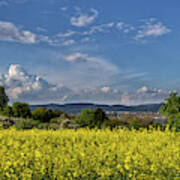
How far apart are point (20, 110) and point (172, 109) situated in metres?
17.6

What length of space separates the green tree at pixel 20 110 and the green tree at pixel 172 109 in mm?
16876

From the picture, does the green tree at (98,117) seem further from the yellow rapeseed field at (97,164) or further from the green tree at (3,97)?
the green tree at (3,97)

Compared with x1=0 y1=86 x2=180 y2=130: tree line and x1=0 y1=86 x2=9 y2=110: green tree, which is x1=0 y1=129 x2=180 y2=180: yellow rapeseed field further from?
x1=0 y1=86 x2=9 y2=110: green tree

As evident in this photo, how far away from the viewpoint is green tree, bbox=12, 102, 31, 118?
26562 mm

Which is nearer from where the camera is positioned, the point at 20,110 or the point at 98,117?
the point at 98,117

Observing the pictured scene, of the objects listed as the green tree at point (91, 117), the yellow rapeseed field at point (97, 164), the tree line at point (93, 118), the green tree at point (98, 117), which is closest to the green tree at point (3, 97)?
the tree line at point (93, 118)

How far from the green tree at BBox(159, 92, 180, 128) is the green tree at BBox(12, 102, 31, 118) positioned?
16.9 metres

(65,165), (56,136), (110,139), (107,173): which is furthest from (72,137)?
(107,173)

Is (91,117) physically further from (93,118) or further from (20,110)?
(20,110)

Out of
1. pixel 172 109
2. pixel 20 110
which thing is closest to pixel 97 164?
pixel 172 109

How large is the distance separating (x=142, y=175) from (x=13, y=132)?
4.91 m

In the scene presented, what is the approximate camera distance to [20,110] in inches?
1045

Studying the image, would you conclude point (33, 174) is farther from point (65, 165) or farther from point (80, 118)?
point (80, 118)

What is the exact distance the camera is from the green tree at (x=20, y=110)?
26562 millimetres
